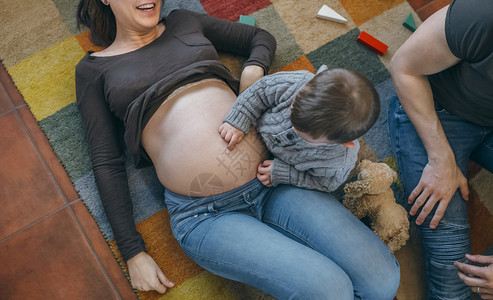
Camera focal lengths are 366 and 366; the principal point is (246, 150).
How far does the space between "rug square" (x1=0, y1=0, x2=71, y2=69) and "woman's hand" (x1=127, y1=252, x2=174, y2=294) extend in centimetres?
96

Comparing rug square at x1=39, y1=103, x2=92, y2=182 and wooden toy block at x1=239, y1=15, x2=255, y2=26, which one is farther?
wooden toy block at x1=239, y1=15, x2=255, y2=26

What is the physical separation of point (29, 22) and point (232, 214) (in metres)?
1.18

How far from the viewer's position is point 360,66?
158cm

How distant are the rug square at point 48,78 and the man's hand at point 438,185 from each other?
1366 mm

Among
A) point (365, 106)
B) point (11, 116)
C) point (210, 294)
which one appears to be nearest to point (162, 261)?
point (210, 294)

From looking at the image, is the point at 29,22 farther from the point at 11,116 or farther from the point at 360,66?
the point at 360,66

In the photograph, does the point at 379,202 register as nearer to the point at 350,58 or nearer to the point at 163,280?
the point at 350,58

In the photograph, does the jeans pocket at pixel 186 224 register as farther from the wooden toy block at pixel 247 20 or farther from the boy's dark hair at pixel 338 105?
the wooden toy block at pixel 247 20

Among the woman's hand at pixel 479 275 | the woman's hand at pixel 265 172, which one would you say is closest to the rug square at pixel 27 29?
the woman's hand at pixel 265 172

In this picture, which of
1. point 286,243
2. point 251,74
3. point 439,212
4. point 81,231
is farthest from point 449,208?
point 81,231

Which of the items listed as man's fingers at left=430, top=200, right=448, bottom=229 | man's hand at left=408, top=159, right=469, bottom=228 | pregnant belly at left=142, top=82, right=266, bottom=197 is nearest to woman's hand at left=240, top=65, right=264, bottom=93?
pregnant belly at left=142, top=82, right=266, bottom=197

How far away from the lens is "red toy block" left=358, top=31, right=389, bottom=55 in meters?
1.57

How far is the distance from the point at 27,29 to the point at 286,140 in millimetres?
1203

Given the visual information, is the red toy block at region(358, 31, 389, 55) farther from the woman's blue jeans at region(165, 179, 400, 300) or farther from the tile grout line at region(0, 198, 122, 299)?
the tile grout line at region(0, 198, 122, 299)
